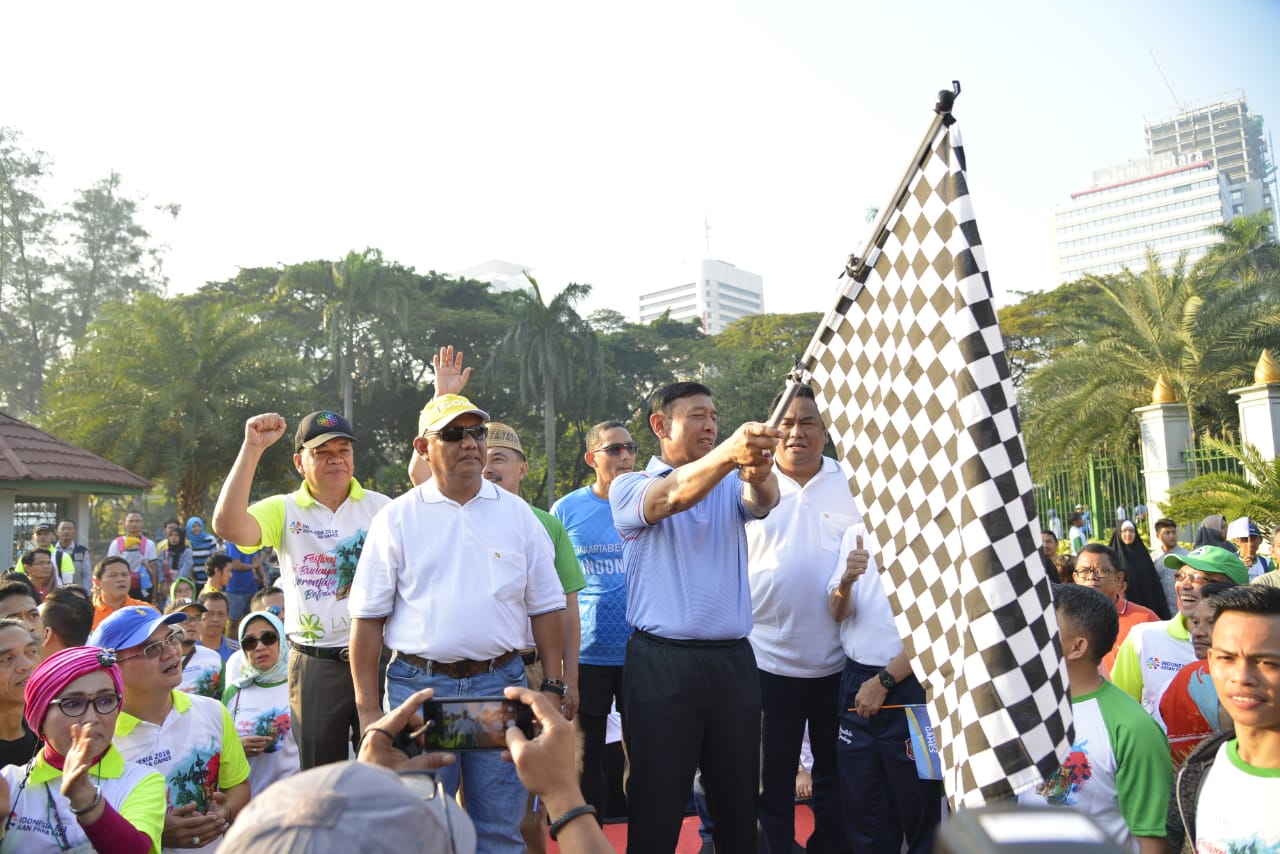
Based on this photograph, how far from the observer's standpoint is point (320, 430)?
4.34 metres

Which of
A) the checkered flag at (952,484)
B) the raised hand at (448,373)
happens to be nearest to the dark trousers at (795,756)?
the checkered flag at (952,484)

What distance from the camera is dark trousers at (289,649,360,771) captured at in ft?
13.3

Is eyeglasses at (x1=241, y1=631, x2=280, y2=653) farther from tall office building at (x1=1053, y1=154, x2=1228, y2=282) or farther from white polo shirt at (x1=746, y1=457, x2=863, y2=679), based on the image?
tall office building at (x1=1053, y1=154, x2=1228, y2=282)

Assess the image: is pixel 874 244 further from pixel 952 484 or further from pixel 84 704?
pixel 84 704

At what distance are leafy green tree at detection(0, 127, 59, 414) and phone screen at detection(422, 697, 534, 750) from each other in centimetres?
4820

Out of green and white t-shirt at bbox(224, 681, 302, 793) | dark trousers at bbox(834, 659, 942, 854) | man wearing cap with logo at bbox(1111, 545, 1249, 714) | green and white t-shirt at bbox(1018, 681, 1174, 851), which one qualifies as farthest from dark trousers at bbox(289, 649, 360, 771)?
man wearing cap with logo at bbox(1111, 545, 1249, 714)

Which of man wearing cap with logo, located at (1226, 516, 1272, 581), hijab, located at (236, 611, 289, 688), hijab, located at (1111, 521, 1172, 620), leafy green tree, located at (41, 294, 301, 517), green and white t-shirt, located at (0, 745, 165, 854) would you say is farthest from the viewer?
leafy green tree, located at (41, 294, 301, 517)

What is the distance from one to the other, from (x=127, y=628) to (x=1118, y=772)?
138 inches

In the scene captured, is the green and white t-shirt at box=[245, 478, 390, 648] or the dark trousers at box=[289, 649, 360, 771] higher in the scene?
the green and white t-shirt at box=[245, 478, 390, 648]

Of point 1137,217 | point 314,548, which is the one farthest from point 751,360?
point 1137,217

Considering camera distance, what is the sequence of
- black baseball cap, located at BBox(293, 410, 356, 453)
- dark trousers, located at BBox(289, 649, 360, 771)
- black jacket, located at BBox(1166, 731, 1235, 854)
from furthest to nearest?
black baseball cap, located at BBox(293, 410, 356, 453) < dark trousers, located at BBox(289, 649, 360, 771) < black jacket, located at BBox(1166, 731, 1235, 854)

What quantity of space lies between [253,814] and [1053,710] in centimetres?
195

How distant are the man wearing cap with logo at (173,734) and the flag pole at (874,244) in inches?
97.6

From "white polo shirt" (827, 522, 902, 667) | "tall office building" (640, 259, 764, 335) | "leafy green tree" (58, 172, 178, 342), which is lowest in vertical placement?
"white polo shirt" (827, 522, 902, 667)
